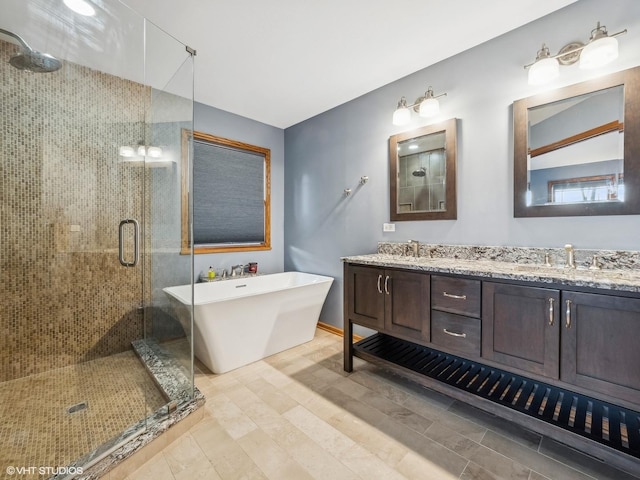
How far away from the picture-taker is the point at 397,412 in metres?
1.79

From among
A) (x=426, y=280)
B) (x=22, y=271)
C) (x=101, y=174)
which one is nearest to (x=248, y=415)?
(x=426, y=280)

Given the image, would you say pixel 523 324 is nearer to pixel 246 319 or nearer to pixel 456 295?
pixel 456 295

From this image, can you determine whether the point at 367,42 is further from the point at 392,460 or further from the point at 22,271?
the point at 22,271

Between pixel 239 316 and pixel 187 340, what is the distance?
0.40m

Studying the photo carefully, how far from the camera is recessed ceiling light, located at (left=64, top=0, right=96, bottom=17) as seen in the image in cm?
185

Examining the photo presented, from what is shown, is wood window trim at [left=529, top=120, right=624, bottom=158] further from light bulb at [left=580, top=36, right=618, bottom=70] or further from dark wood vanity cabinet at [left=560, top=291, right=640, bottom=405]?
dark wood vanity cabinet at [left=560, top=291, right=640, bottom=405]

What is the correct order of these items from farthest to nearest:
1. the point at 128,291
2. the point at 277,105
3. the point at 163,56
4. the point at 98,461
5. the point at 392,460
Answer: the point at 277,105
the point at 128,291
the point at 163,56
the point at 392,460
the point at 98,461

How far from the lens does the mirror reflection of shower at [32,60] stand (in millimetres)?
1970

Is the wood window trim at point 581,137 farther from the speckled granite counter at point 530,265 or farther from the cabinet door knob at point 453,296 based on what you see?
the cabinet door knob at point 453,296

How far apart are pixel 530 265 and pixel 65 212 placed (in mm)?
3412

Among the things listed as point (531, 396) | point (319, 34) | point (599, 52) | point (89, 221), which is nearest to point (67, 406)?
point (89, 221)

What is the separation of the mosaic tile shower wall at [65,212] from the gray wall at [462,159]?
1788mm

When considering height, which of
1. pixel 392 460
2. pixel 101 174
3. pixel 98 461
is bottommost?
pixel 392 460

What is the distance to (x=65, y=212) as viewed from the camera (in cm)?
225
